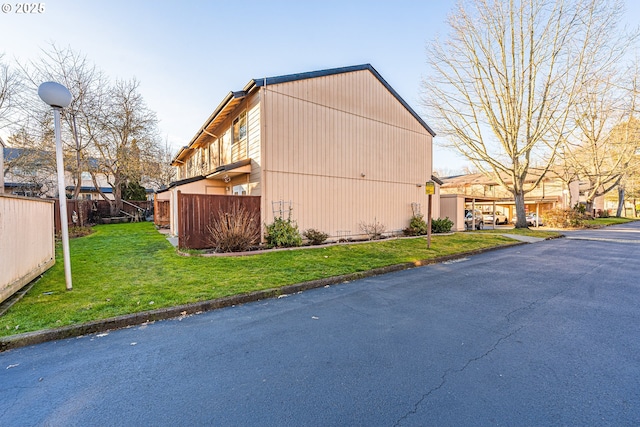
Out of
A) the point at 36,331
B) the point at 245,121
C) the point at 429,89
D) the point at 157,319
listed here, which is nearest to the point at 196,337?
the point at 157,319

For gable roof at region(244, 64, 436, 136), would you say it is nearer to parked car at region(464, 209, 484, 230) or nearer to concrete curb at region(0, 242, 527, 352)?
concrete curb at region(0, 242, 527, 352)

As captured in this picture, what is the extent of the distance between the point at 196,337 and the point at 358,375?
2.12 metres

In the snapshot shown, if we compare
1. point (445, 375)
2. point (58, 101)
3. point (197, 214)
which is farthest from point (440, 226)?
point (58, 101)

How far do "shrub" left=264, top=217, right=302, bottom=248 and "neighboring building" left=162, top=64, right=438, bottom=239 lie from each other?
1.52 feet

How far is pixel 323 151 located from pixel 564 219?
22.3 m

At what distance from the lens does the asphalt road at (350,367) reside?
87.4 inches

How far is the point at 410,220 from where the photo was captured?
1523 centimetres

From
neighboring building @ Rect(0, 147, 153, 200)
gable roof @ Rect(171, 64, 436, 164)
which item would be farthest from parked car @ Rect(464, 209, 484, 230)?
neighboring building @ Rect(0, 147, 153, 200)

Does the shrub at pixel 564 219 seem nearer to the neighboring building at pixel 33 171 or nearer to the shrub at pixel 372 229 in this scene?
the shrub at pixel 372 229

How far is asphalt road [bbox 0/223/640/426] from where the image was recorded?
7.29ft

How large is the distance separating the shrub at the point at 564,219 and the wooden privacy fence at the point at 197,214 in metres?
25.7

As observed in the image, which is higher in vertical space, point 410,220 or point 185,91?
point 185,91

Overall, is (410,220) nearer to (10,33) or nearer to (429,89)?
(429,89)

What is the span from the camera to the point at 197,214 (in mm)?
9320
